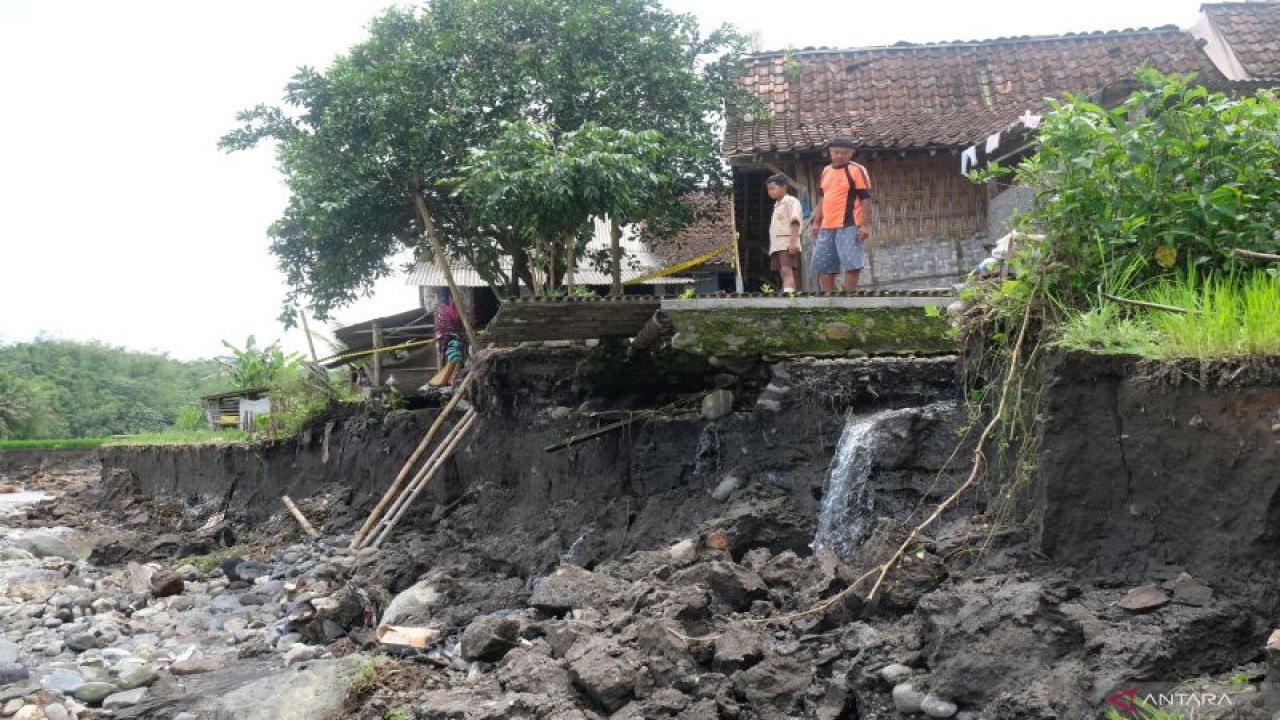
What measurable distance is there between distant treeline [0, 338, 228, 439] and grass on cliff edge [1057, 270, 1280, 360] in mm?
43230

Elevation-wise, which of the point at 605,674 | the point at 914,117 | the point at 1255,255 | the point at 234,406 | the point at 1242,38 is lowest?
the point at 605,674

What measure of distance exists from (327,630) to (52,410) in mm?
46977

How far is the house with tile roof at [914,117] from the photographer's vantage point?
1451cm

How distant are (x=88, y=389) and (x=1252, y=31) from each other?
58759 millimetres

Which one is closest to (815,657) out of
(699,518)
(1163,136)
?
(1163,136)

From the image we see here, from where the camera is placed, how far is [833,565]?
601 cm

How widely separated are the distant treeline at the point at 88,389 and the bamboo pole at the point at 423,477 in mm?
33016

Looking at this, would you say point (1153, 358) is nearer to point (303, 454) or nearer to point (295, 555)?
point (295, 555)

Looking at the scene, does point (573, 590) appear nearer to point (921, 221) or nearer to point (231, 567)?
point (231, 567)

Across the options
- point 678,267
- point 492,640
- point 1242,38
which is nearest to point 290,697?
point 492,640

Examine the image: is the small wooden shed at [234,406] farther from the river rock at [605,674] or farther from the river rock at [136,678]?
the river rock at [605,674]

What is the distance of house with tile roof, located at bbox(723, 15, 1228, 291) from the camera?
571 inches

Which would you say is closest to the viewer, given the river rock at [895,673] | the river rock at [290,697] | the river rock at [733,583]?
the river rock at [895,673]

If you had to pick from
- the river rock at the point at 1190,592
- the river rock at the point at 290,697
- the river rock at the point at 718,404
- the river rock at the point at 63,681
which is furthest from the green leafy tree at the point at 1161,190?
the river rock at the point at 63,681
